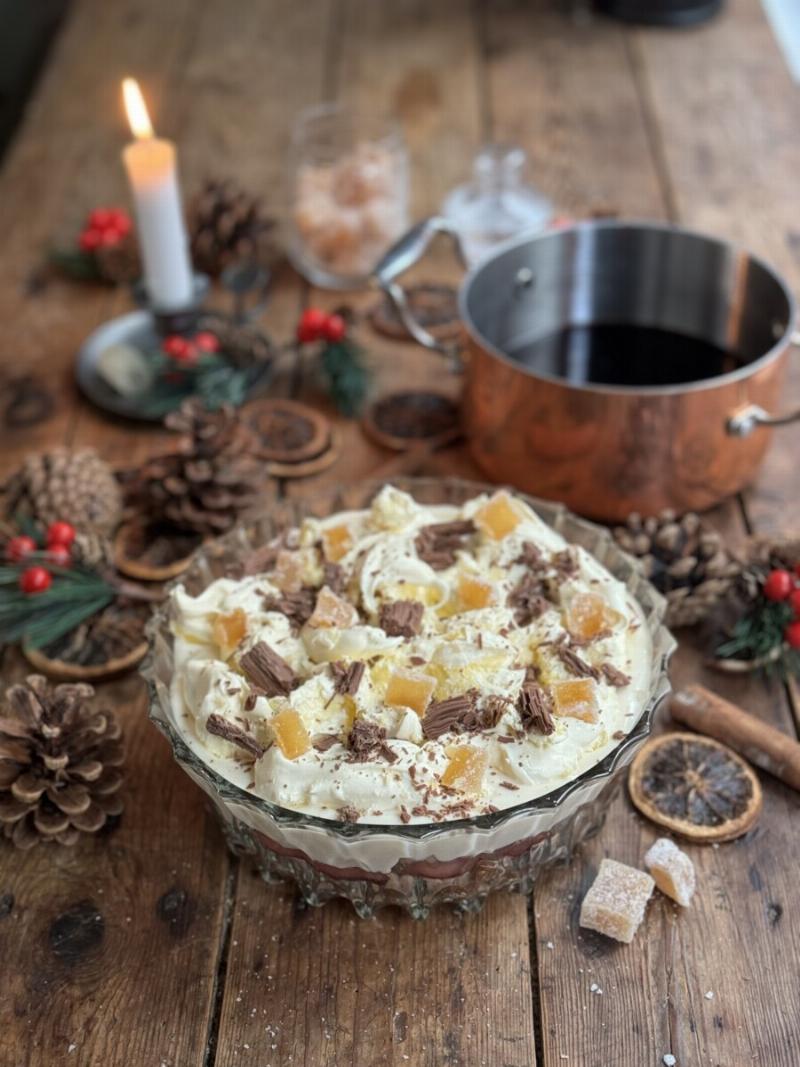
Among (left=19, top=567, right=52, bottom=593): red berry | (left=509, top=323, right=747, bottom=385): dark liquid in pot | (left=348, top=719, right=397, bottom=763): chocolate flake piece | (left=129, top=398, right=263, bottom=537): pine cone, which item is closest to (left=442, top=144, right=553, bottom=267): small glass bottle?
(left=509, top=323, right=747, bottom=385): dark liquid in pot

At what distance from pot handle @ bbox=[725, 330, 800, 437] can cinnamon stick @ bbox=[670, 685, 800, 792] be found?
A: 0.39 meters

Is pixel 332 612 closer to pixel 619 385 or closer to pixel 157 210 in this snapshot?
pixel 619 385

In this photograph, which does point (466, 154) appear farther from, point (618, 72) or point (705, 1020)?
point (705, 1020)

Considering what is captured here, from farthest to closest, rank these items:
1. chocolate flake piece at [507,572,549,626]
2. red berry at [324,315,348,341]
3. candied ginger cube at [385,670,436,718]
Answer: red berry at [324,315,348,341] → chocolate flake piece at [507,572,549,626] → candied ginger cube at [385,670,436,718]

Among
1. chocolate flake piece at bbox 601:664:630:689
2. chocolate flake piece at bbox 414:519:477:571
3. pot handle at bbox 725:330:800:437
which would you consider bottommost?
pot handle at bbox 725:330:800:437

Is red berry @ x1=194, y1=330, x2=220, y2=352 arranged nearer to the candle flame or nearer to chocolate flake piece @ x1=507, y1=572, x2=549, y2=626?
the candle flame

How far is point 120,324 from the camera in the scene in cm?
226

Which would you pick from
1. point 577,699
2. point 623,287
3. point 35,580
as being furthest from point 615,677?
point 623,287

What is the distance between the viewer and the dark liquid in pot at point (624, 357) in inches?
74.5

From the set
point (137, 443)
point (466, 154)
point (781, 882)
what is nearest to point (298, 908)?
point (781, 882)

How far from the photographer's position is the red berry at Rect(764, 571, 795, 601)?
1.52 meters

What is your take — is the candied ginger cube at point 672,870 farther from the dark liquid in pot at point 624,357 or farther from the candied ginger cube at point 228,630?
the dark liquid in pot at point 624,357

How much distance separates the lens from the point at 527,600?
1413 mm

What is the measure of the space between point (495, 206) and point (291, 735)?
5.29ft
